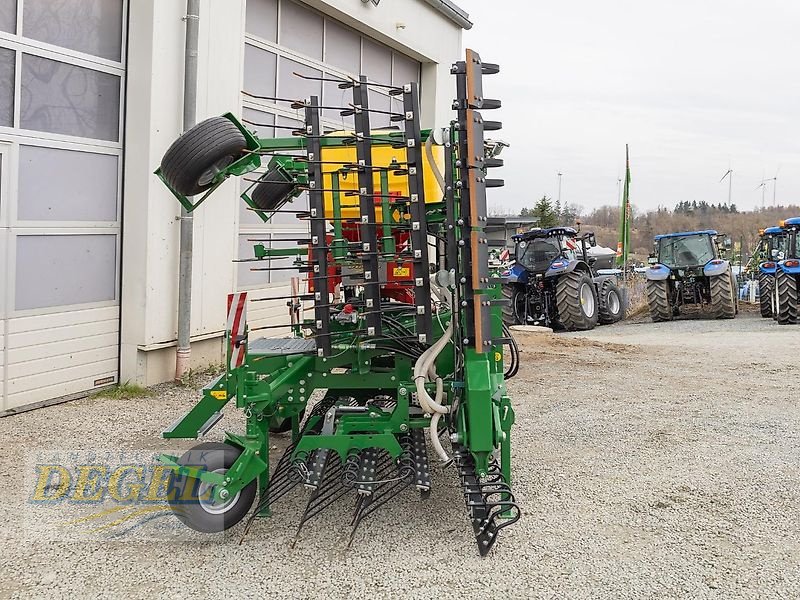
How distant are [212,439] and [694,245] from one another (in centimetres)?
1286

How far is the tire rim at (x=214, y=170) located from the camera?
3689 millimetres

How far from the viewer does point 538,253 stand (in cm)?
1427

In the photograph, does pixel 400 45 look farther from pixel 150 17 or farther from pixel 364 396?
pixel 364 396

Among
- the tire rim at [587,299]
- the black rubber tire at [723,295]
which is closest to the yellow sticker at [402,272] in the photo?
the tire rim at [587,299]

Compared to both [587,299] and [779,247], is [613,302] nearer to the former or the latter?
[587,299]

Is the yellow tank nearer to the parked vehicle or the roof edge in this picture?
the roof edge

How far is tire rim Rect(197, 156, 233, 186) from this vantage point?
3689 mm

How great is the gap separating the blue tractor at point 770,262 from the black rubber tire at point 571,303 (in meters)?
3.89

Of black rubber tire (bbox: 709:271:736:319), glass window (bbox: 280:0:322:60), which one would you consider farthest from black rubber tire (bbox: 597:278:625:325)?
glass window (bbox: 280:0:322:60)

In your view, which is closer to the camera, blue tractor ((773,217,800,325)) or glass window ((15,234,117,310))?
glass window ((15,234,117,310))

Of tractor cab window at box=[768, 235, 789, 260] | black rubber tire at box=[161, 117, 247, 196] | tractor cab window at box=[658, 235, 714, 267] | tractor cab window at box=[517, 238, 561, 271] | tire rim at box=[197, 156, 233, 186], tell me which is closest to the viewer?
black rubber tire at box=[161, 117, 247, 196]

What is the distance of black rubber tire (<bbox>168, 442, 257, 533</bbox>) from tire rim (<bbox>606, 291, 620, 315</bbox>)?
13188mm

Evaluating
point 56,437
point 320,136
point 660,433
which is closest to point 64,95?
point 56,437

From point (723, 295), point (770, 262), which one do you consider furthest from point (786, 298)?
point (770, 262)
